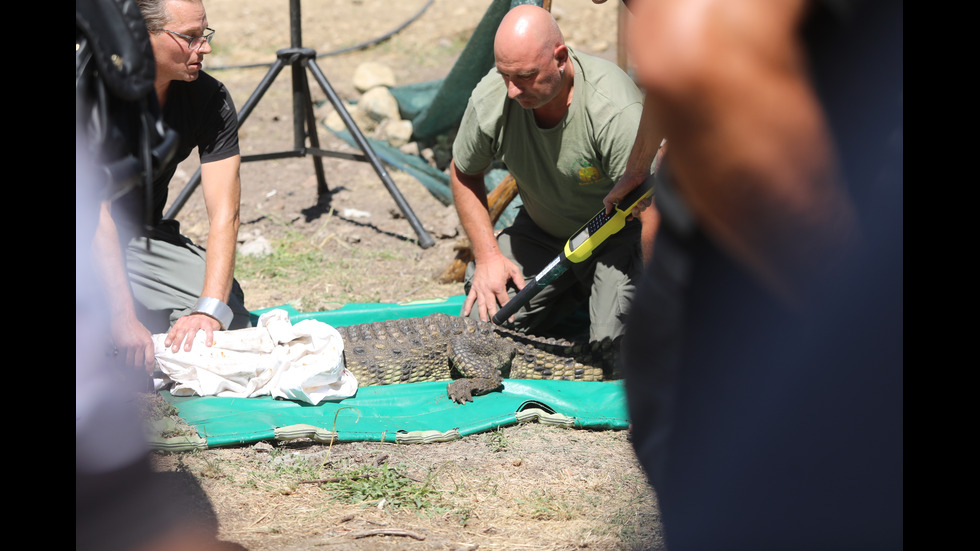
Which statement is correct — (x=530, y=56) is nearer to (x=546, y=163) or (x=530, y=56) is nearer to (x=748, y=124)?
(x=546, y=163)

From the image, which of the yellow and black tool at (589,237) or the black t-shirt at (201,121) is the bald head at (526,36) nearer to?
the yellow and black tool at (589,237)

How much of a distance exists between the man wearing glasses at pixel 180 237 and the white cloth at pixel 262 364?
61 millimetres

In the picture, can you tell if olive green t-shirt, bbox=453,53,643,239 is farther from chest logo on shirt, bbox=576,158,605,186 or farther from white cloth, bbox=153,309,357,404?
white cloth, bbox=153,309,357,404

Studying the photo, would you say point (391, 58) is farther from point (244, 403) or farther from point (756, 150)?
point (756, 150)

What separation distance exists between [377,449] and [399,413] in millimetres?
379

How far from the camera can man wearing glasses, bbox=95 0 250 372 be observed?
2678mm

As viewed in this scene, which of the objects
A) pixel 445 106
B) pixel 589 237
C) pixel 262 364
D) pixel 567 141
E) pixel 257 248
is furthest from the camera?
pixel 445 106

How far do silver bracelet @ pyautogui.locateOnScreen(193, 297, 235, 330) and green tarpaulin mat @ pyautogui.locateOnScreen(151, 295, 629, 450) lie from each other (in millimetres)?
298

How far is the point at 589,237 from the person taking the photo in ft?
10.1

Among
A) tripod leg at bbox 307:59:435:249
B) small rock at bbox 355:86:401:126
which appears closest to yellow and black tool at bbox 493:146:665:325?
tripod leg at bbox 307:59:435:249

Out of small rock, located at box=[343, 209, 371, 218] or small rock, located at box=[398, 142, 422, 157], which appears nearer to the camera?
small rock, located at box=[343, 209, 371, 218]

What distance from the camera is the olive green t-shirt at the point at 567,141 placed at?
10.5 ft

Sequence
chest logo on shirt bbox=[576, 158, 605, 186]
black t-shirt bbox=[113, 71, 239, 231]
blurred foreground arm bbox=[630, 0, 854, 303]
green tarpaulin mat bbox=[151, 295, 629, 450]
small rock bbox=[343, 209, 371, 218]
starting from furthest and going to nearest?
small rock bbox=[343, 209, 371, 218] < chest logo on shirt bbox=[576, 158, 605, 186] < black t-shirt bbox=[113, 71, 239, 231] < green tarpaulin mat bbox=[151, 295, 629, 450] < blurred foreground arm bbox=[630, 0, 854, 303]

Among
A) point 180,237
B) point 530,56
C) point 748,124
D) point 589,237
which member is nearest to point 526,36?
point 530,56
